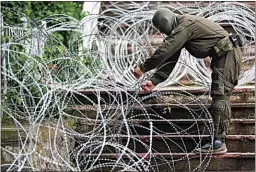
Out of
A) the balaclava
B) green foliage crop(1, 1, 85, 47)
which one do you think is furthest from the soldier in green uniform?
green foliage crop(1, 1, 85, 47)

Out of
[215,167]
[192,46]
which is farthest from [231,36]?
[215,167]

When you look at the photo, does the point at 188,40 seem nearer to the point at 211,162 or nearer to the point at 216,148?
the point at 216,148

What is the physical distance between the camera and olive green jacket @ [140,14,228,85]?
548 centimetres

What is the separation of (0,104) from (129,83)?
7.63 feet

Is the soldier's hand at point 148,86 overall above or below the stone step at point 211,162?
above

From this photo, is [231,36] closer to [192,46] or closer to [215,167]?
[192,46]

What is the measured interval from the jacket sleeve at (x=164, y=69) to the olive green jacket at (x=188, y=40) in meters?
0.02

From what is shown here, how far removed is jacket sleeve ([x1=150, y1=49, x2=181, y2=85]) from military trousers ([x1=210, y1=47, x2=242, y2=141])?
0.49 m

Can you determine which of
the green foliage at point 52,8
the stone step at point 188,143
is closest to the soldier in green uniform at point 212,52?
the stone step at point 188,143

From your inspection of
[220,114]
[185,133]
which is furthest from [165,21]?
[185,133]

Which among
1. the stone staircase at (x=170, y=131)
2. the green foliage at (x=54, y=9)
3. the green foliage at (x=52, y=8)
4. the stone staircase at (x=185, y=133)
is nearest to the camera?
the stone staircase at (x=170, y=131)

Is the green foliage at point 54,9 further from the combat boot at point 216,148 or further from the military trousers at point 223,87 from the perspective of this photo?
the combat boot at point 216,148

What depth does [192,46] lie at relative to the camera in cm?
567

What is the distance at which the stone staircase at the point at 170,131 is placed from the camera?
5.35 m
